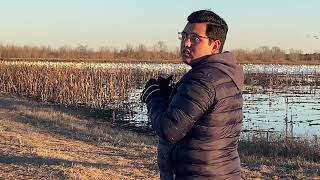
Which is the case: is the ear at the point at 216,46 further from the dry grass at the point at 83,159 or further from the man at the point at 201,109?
the dry grass at the point at 83,159

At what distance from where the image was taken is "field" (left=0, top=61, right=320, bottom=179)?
817 cm

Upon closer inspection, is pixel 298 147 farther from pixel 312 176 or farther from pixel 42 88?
pixel 42 88

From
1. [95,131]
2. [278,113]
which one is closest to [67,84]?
[278,113]

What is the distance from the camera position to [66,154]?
9.29 metres

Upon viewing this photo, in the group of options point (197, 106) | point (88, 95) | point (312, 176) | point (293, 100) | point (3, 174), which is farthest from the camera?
point (293, 100)

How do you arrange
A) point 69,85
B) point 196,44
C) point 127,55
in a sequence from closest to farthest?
point 196,44
point 69,85
point 127,55

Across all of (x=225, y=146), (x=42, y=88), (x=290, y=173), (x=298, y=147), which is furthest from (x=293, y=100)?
(x=225, y=146)

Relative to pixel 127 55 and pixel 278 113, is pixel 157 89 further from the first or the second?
pixel 127 55

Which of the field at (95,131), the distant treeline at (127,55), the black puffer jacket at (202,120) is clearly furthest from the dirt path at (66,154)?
the distant treeline at (127,55)

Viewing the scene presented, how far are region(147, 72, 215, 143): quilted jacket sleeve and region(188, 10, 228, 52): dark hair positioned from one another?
22cm

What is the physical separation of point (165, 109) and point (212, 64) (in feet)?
1.00

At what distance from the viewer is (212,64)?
2.55m

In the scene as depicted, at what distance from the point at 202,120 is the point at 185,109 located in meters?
0.10

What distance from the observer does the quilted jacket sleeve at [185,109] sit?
243 centimetres
